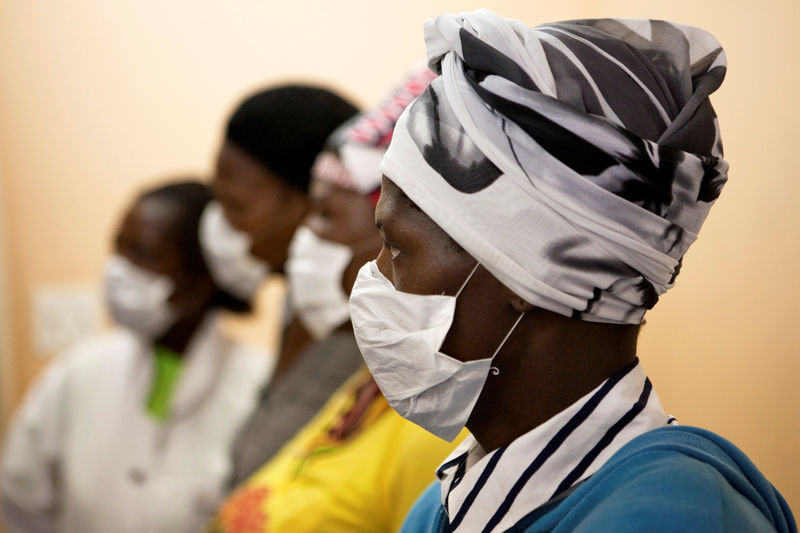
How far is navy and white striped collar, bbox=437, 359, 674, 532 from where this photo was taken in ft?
2.85

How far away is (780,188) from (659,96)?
32 cm

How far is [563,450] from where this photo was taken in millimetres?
871

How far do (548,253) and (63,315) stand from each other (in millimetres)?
2947

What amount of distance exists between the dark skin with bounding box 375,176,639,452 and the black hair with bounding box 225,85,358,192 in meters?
1.20

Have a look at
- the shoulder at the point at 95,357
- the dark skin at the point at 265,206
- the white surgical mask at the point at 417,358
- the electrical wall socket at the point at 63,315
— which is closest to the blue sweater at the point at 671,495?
the white surgical mask at the point at 417,358

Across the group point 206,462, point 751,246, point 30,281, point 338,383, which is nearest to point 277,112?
point 338,383

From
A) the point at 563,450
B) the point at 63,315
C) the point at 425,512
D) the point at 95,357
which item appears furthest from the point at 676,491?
the point at 63,315

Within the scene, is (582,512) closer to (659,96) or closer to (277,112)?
(659,96)

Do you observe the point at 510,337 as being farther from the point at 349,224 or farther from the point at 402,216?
the point at 349,224

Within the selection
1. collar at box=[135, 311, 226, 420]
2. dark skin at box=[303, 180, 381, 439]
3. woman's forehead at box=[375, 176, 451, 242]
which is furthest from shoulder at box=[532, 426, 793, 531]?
collar at box=[135, 311, 226, 420]

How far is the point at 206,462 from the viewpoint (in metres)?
2.32

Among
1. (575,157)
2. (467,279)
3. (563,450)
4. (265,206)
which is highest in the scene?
(575,157)

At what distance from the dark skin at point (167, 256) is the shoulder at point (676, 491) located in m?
1.86

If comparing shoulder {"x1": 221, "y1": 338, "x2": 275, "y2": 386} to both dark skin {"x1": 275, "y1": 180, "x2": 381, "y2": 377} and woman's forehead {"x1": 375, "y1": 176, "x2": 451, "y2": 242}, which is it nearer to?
dark skin {"x1": 275, "y1": 180, "x2": 381, "y2": 377}
